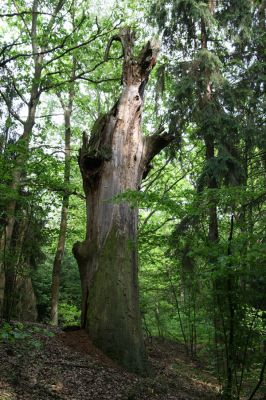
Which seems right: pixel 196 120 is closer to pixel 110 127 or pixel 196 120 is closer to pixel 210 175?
pixel 210 175

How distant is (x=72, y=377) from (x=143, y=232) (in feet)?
13.8

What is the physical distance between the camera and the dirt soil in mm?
4050

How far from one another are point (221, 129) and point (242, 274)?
5782mm

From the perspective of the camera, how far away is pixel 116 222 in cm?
638

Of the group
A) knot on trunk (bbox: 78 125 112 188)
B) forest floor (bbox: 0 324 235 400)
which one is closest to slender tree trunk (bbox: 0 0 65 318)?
knot on trunk (bbox: 78 125 112 188)

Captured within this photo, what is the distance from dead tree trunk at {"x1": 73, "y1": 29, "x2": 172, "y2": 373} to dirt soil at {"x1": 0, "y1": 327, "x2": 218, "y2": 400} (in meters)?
0.35

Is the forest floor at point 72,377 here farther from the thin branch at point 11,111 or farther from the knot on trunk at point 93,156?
the thin branch at point 11,111

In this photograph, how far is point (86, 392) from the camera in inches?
174

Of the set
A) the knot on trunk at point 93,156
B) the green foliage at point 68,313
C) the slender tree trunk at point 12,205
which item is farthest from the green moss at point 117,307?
the green foliage at point 68,313

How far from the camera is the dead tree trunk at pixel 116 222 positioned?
5.77 m

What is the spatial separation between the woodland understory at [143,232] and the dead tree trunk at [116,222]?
0.07ft

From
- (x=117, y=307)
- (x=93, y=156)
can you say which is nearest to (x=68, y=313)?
(x=117, y=307)

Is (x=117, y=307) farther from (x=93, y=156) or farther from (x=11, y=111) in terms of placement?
(x=11, y=111)

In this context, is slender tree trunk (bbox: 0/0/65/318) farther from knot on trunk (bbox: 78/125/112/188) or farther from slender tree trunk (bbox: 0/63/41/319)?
knot on trunk (bbox: 78/125/112/188)
